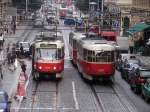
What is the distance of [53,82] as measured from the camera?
43.7 meters

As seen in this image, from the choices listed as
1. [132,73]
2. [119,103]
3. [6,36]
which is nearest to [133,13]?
[6,36]

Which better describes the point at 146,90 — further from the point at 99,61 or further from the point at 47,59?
the point at 47,59

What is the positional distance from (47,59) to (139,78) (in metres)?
7.74

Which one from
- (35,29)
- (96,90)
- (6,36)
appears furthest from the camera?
(35,29)

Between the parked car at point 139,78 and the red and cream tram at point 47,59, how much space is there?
5789mm

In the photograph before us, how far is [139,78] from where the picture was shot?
38125 mm

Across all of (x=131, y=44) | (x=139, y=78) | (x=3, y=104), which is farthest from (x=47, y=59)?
(x=131, y=44)

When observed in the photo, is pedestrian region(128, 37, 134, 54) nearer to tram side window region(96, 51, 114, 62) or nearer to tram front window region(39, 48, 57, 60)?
tram front window region(39, 48, 57, 60)

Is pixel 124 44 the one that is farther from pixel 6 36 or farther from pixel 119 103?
pixel 119 103

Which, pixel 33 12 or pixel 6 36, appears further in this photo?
pixel 33 12

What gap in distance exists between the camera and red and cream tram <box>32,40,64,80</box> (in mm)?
43344

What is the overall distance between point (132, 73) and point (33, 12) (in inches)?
2761

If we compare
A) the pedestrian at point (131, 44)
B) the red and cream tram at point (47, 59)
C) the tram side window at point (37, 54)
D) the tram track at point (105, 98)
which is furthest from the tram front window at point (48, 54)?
the pedestrian at point (131, 44)

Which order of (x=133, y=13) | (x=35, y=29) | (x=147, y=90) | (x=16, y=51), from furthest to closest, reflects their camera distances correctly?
(x=35, y=29) → (x=133, y=13) → (x=16, y=51) → (x=147, y=90)
